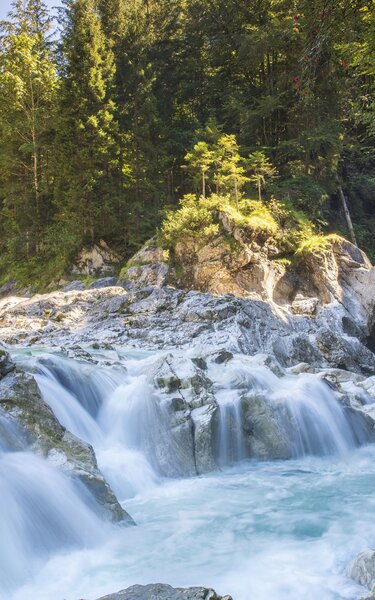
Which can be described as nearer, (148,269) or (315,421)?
(315,421)

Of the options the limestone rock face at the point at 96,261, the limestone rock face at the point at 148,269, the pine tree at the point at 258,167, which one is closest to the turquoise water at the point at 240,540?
the limestone rock face at the point at 148,269

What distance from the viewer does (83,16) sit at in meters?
19.9

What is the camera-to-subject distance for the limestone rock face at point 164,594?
2748 mm

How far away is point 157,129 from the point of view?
850 inches

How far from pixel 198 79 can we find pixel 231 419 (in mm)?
22546

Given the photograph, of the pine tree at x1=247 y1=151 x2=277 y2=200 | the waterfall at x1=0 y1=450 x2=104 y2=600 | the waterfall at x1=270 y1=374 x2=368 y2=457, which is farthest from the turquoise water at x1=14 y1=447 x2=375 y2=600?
the pine tree at x1=247 y1=151 x2=277 y2=200

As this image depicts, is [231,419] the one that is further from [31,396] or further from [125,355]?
[125,355]

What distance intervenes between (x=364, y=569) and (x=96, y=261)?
18.2 m

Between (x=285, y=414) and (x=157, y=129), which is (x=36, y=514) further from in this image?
(x=157, y=129)

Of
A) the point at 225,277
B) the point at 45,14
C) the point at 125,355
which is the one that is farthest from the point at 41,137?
the point at 125,355

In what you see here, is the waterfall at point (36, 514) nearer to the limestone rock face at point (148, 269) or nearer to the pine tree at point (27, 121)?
the limestone rock face at point (148, 269)

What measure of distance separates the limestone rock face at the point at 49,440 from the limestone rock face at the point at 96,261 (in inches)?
579

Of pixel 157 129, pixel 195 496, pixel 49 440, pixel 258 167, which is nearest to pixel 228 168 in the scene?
pixel 258 167

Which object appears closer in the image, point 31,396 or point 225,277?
point 31,396
